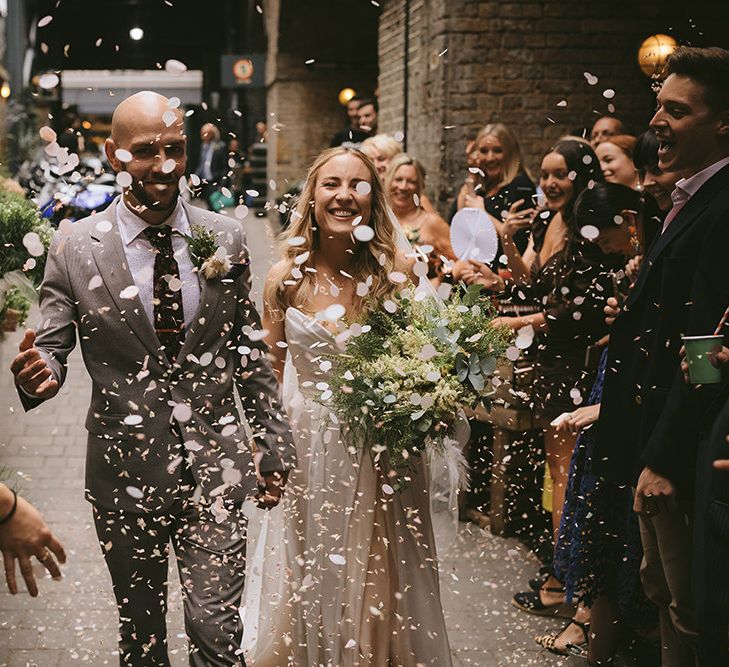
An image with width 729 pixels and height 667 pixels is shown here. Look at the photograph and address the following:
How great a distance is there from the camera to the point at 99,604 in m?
5.04

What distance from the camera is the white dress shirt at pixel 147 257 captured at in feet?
11.1

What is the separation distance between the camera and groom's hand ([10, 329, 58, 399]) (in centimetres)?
304

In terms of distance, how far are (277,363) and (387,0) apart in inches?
343

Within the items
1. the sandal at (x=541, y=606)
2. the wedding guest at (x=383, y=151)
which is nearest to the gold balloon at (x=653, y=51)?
the wedding guest at (x=383, y=151)

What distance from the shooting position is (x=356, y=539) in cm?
391

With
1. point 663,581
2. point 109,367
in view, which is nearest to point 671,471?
point 663,581

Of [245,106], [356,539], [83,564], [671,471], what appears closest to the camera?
[671,471]

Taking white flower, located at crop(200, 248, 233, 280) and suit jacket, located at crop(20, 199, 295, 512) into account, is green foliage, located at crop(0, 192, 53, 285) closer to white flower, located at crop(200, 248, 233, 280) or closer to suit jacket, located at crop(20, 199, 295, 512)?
suit jacket, located at crop(20, 199, 295, 512)

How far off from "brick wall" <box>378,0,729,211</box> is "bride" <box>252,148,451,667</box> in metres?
4.97

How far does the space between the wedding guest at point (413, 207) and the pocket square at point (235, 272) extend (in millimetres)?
3453

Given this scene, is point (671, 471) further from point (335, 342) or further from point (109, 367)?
point (109, 367)

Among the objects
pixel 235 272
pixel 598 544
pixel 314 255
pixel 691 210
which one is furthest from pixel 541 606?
pixel 235 272

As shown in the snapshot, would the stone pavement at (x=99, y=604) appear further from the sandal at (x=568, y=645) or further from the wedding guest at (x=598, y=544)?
the wedding guest at (x=598, y=544)

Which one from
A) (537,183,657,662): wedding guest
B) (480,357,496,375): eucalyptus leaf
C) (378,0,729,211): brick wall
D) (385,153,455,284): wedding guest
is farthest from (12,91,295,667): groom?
(378,0,729,211): brick wall
